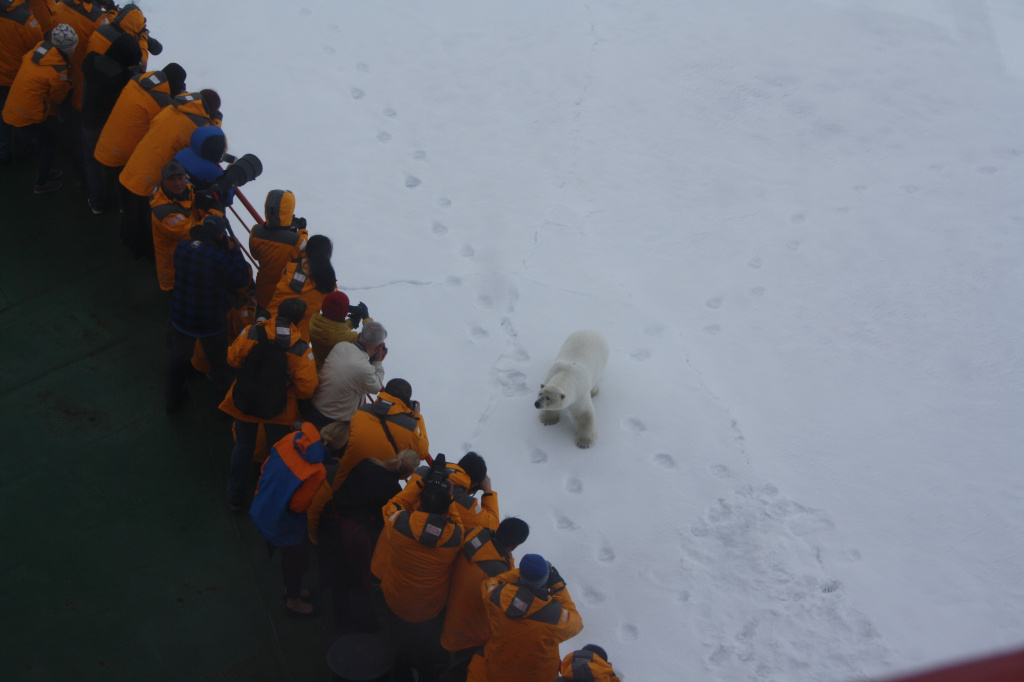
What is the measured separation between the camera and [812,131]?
9070 millimetres

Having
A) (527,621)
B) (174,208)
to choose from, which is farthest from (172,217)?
(527,621)

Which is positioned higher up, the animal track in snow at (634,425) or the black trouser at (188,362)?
the black trouser at (188,362)

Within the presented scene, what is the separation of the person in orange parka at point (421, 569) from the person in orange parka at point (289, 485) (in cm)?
45

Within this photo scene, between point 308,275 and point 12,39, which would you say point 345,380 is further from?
point 12,39

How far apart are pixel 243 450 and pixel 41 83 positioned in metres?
3.70

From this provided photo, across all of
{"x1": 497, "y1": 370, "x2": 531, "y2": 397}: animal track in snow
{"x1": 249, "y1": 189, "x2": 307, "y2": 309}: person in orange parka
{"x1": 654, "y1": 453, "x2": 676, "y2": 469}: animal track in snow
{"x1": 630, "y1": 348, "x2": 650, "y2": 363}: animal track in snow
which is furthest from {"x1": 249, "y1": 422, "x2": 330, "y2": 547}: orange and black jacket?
{"x1": 630, "y1": 348, "x2": 650, "y2": 363}: animal track in snow

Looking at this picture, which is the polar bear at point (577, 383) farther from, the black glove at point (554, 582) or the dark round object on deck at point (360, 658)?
the dark round object on deck at point (360, 658)

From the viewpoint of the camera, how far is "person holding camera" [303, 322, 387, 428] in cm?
441

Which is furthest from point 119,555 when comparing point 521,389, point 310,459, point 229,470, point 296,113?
point 296,113

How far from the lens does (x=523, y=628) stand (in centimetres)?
350

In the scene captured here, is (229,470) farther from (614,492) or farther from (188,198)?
(614,492)

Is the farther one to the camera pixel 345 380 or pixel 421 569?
pixel 345 380

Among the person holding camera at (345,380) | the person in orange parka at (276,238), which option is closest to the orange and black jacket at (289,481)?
the person holding camera at (345,380)

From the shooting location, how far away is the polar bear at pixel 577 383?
5.48 m
